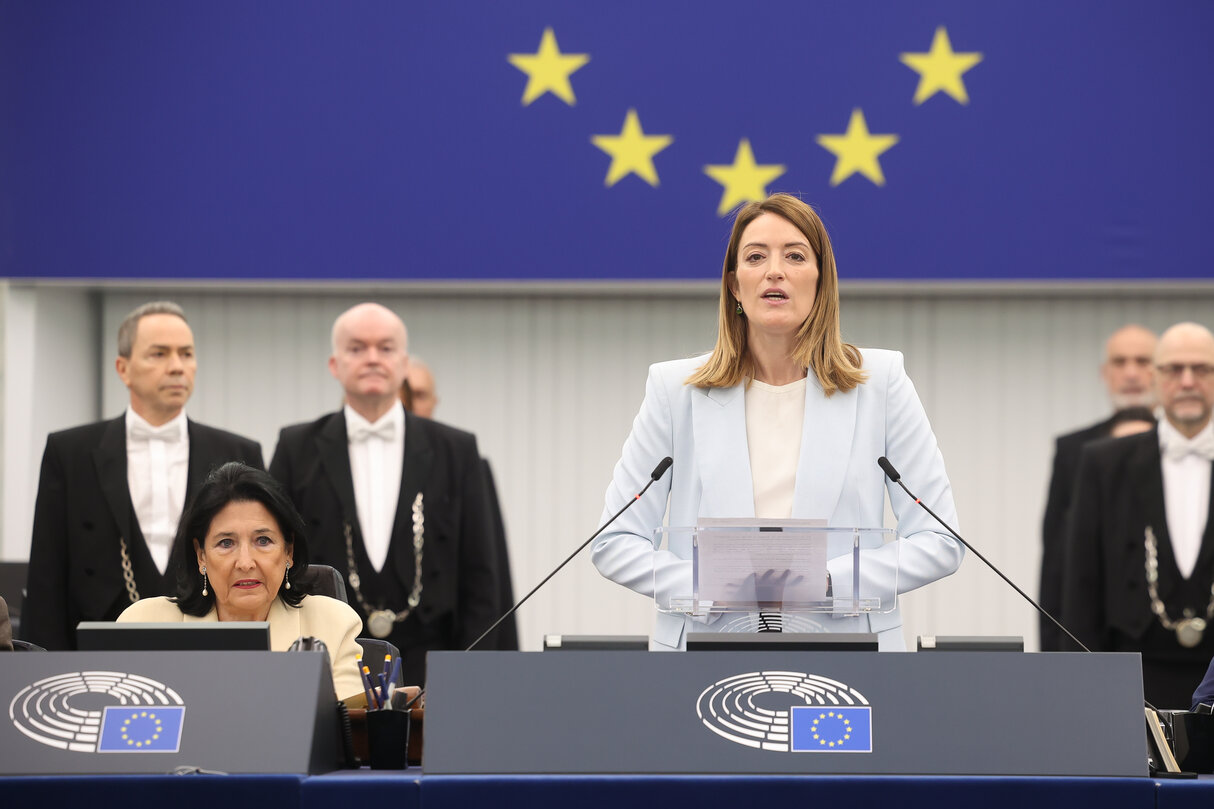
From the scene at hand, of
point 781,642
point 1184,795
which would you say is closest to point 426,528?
point 781,642

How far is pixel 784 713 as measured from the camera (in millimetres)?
2047

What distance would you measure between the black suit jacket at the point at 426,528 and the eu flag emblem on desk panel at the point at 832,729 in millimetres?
2613

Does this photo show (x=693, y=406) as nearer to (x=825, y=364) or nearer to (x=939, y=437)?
(x=825, y=364)

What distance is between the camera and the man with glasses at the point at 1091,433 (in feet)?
18.5

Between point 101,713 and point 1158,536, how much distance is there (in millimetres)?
3762

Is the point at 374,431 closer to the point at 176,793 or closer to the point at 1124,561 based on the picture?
the point at 1124,561

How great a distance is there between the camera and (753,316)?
2742mm

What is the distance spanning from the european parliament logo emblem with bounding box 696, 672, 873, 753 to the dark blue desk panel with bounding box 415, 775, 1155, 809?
2.4 inches

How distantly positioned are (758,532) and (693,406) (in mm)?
588

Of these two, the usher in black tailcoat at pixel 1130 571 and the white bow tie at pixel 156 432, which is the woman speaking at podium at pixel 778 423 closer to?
the white bow tie at pixel 156 432

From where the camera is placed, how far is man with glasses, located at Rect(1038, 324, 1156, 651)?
18.5 feet

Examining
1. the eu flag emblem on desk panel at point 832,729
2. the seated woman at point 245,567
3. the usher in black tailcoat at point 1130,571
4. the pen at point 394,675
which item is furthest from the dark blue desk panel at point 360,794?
the usher in black tailcoat at point 1130,571

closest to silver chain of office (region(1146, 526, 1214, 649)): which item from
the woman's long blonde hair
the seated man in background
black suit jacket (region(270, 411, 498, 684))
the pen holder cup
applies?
black suit jacket (region(270, 411, 498, 684))

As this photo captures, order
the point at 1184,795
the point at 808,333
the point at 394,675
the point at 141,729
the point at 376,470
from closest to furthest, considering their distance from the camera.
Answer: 1. the point at 1184,795
2. the point at 141,729
3. the point at 394,675
4. the point at 808,333
5. the point at 376,470
